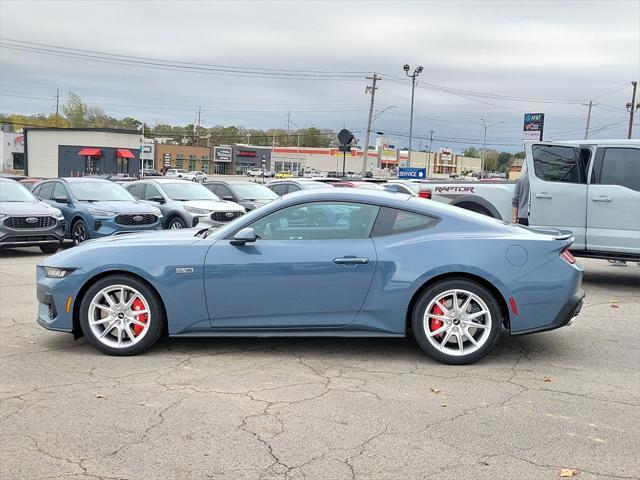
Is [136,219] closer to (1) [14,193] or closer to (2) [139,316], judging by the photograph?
(1) [14,193]

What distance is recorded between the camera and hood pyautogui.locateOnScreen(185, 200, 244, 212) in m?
15.3

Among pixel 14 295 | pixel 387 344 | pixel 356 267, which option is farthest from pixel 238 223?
pixel 14 295

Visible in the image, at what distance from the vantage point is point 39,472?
3490 mm

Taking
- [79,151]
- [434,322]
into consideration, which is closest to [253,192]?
[434,322]

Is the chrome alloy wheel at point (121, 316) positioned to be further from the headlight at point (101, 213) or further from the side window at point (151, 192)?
the side window at point (151, 192)

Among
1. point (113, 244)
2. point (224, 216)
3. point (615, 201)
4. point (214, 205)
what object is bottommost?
point (224, 216)

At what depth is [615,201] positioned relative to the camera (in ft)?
30.3

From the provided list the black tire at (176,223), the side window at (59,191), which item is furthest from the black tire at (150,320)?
the side window at (59,191)

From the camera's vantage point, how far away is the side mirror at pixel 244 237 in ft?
17.8

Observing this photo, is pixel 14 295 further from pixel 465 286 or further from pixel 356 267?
pixel 465 286

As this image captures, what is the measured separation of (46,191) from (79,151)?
49.9 m

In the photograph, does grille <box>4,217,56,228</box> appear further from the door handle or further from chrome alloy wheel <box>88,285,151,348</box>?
the door handle

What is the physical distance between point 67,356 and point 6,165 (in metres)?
88.5

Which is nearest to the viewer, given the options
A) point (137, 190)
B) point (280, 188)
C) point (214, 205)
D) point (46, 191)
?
point (214, 205)
